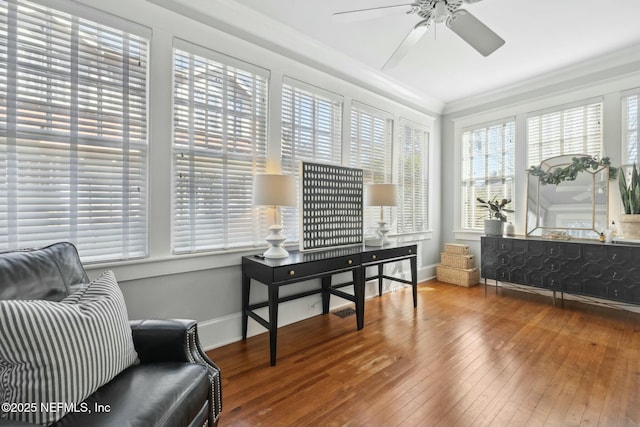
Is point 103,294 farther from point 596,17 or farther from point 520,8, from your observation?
point 596,17

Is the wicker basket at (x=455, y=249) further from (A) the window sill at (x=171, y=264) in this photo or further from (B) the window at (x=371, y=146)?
(A) the window sill at (x=171, y=264)

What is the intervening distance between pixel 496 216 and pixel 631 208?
128cm

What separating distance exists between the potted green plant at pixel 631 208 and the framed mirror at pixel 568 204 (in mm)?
172

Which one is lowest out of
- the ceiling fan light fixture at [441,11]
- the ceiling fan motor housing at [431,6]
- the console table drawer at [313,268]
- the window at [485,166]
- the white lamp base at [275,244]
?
the console table drawer at [313,268]

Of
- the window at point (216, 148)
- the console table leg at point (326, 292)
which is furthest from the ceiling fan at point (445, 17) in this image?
the console table leg at point (326, 292)

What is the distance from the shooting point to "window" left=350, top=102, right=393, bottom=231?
358cm

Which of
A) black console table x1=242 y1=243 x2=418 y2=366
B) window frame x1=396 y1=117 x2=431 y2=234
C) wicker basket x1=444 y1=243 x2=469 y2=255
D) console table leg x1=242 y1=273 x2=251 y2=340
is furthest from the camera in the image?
wicker basket x1=444 y1=243 x2=469 y2=255

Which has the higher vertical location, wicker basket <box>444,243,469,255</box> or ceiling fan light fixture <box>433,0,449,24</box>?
ceiling fan light fixture <box>433,0,449,24</box>

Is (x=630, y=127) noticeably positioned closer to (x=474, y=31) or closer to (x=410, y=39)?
(x=474, y=31)

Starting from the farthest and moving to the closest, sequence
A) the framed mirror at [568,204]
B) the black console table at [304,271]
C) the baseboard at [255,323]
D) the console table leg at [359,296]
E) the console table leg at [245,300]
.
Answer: the framed mirror at [568,204] → the console table leg at [359,296] → the console table leg at [245,300] → the baseboard at [255,323] → the black console table at [304,271]

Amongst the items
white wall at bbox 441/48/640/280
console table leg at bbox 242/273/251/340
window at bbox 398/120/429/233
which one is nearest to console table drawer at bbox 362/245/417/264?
window at bbox 398/120/429/233

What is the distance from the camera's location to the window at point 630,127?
320 centimetres

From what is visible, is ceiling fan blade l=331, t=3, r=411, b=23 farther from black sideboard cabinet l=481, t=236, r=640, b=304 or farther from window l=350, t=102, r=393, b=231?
black sideboard cabinet l=481, t=236, r=640, b=304

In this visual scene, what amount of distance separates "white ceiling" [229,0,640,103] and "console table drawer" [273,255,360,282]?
213 centimetres
